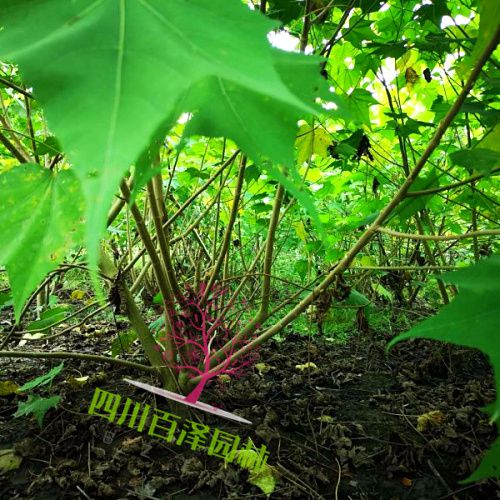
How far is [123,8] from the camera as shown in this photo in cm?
24

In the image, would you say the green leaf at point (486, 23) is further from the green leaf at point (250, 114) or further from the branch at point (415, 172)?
the green leaf at point (250, 114)

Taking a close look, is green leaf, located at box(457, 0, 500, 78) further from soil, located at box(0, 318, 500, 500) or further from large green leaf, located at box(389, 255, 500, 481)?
soil, located at box(0, 318, 500, 500)

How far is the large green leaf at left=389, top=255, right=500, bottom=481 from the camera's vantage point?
0.35 meters

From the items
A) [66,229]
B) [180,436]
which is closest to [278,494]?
[180,436]

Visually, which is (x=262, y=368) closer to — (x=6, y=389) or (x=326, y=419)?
(x=326, y=419)

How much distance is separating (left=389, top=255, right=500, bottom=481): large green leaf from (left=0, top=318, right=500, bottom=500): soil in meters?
0.51

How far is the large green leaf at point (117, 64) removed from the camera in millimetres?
167

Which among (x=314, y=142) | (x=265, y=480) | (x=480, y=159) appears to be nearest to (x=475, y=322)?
(x=480, y=159)

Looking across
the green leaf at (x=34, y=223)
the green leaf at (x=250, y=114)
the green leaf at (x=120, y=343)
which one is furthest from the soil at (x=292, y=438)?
the green leaf at (x=250, y=114)

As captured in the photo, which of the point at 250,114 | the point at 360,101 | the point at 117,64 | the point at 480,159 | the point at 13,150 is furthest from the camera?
the point at 360,101

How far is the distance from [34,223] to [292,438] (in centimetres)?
82

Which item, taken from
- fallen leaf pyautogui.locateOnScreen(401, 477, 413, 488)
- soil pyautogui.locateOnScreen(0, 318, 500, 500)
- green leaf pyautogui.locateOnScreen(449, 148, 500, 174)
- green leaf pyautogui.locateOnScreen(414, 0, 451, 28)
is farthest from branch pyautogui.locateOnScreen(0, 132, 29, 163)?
fallen leaf pyautogui.locateOnScreen(401, 477, 413, 488)

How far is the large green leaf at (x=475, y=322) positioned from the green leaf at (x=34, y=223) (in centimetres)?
31

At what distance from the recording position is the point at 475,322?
0.37 m
